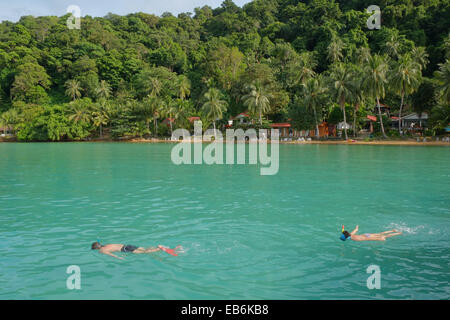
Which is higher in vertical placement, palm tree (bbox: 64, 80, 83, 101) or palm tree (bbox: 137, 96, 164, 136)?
palm tree (bbox: 64, 80, 83, 101)

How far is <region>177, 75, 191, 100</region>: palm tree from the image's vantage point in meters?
94.1

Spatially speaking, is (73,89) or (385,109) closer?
(385,109)

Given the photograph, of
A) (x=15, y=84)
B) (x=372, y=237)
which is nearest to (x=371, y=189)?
(x=372, y=237)

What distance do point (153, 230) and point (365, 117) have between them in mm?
62748

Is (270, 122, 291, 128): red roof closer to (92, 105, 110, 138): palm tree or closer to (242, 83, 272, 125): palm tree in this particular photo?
(242, 83, 272, 125): palm tree

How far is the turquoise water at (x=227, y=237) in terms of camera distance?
736 centimetres

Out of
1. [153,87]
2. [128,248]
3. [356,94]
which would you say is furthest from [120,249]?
[153,87]

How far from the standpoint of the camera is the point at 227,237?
10508 mm

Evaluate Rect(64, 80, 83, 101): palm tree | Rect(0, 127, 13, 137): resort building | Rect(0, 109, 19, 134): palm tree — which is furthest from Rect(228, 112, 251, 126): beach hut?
Rect(0, 127, 13, 137): resort building

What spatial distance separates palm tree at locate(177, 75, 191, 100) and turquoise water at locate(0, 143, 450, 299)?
248 ft

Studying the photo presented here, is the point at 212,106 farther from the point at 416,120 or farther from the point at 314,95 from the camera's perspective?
the point at 416,120

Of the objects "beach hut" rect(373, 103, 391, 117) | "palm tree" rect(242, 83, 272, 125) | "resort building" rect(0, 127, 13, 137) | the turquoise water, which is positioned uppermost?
"palm tree" rect(242, 83, 272, 125)

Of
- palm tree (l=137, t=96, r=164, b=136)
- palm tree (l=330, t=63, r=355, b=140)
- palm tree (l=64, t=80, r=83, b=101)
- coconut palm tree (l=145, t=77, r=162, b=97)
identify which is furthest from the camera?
palm tree (l=64, t=80, r=83, b=101)

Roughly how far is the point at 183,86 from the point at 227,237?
86.9 meters
